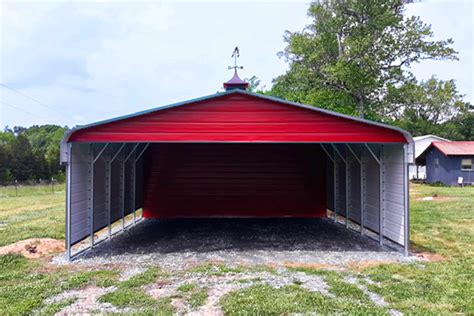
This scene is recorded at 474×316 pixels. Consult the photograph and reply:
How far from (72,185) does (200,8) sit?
934 centimetres

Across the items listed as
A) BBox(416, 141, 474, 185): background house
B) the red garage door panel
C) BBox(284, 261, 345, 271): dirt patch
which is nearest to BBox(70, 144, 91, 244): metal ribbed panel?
the red garage door panel

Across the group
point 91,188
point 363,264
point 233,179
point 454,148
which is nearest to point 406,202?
point 363,264

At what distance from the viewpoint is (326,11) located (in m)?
19.8

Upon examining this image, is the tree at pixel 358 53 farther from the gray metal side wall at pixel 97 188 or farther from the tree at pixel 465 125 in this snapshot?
the tree at pixel 465 125

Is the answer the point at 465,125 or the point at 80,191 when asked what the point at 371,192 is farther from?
the point at 465,125

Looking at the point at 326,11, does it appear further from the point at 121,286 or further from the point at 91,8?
the point at 121,286

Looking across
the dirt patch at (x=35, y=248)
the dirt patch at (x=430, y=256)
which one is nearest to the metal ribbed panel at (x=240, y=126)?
the dirt patch at (x=430, y=256)

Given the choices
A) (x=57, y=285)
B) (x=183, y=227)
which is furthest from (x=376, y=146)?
(x=57, y=285)

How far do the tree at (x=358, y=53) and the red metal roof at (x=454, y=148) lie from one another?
257 inches

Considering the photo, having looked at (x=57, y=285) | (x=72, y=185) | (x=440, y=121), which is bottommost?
(x=57, y=285)

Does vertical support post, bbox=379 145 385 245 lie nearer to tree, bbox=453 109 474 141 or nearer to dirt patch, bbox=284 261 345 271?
dirt patch, bbox=284 261 345 271

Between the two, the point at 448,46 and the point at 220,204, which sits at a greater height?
the point at 448,46

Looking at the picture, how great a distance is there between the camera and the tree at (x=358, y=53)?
17.7m

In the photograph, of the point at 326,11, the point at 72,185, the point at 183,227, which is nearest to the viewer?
the point at 72,185
